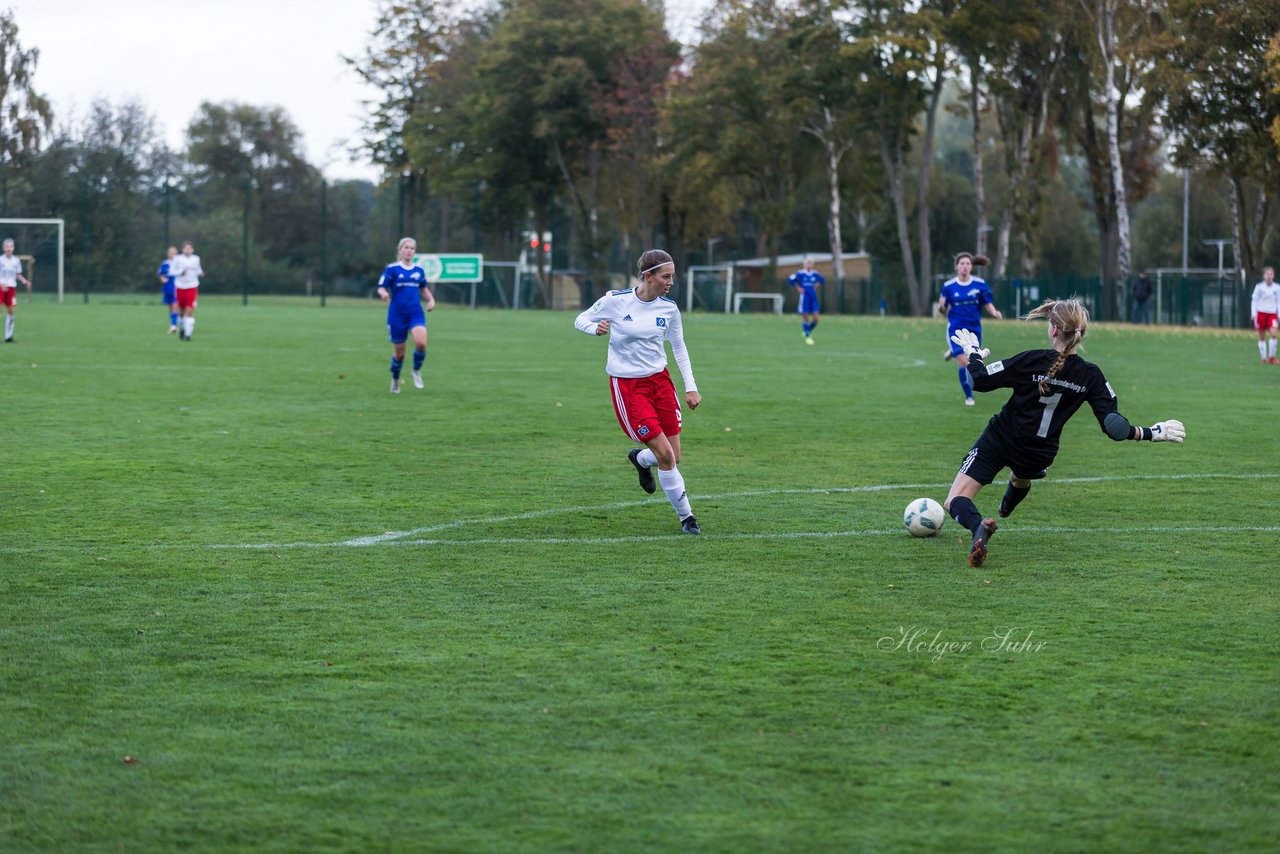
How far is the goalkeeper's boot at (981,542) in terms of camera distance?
7.86 metres

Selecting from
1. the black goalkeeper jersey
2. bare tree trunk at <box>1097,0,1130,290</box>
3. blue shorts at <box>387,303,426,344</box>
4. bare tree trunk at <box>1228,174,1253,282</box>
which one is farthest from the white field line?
bare tree trunk at <box>1097,0,1130,290</box>

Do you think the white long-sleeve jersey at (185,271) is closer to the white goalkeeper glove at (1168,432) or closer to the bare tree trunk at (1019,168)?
the white goalkeeper glove at (1168,432)

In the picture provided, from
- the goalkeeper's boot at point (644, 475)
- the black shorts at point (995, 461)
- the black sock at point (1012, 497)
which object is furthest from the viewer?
the goalkeeper's boot at point (644, 475)

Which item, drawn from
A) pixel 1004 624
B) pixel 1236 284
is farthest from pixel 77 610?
pixel 1236 284

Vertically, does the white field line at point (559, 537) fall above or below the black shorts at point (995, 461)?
below

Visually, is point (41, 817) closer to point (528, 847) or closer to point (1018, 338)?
point (528, 847)

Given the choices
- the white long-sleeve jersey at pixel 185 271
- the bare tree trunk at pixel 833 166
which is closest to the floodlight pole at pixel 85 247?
the bare tree trunk at pixel 833 166

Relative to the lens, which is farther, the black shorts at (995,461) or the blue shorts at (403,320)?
the blue shorts at (403,320)

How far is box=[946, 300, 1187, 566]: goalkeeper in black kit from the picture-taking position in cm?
785

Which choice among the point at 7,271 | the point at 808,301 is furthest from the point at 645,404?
the point at 808,301

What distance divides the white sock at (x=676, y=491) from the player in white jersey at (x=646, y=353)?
0.27 ft

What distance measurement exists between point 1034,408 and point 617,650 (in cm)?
316

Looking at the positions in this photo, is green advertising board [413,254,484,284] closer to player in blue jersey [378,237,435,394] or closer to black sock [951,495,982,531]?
player in blue jersey [378,237,435,394]

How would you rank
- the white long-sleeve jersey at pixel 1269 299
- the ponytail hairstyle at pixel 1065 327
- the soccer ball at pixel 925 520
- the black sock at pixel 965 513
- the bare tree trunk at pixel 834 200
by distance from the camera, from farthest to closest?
the bare tree trunk at pixel 834 200 < the white long-sleeve jersey at pixel 1269 299 < the soccer ball at pixel 925 520 < the black sock at pixel 965 513 < the ponytail hairstyle at pixel 1065 327
